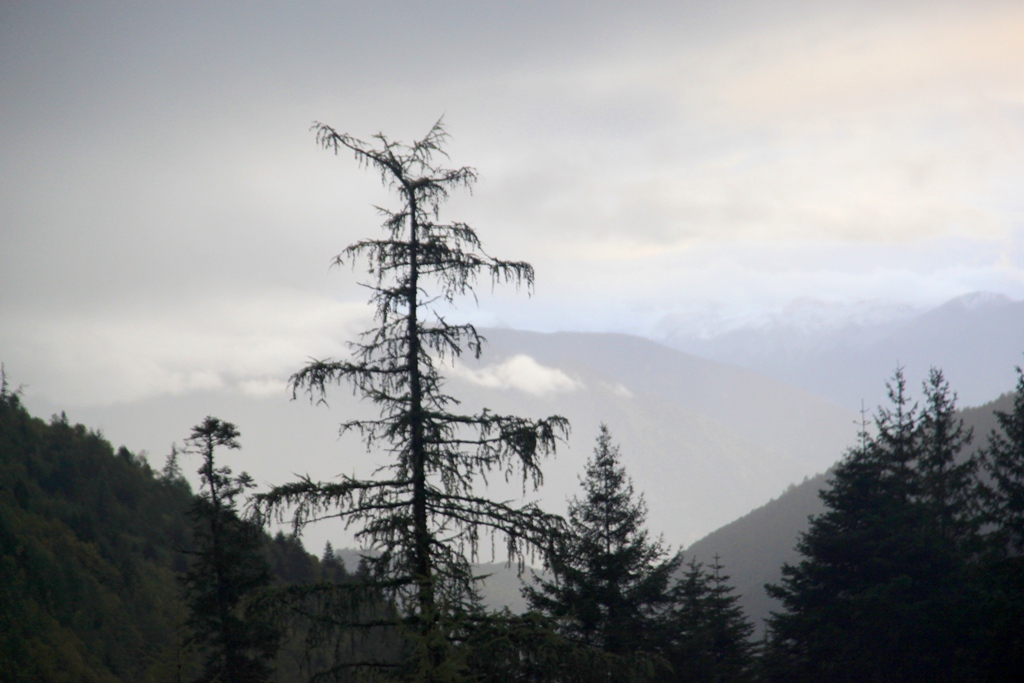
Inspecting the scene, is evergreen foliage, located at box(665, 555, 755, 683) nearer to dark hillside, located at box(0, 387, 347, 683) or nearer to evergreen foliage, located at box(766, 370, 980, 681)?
evergreen foliage, located at box(766, 370, 980, 681)

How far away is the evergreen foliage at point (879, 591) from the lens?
73.8ft

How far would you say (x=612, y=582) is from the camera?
75.0ft

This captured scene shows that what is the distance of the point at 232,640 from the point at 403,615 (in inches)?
502

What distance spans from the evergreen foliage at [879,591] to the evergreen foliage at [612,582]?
5.08 m

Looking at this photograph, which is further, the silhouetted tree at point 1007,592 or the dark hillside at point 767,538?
the dark hillside at point 767,538

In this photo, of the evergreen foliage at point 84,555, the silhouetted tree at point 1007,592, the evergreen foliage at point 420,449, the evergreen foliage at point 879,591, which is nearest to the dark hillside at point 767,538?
the evergreen foliage at point 84,555

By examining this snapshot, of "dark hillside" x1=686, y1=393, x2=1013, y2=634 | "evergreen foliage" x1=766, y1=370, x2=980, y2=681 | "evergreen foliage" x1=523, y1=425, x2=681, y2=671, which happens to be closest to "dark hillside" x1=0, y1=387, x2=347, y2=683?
"evergreen foliage" x1=523, y1=425, x2=681, y2=671

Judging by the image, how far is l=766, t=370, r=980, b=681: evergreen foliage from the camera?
22500 mm

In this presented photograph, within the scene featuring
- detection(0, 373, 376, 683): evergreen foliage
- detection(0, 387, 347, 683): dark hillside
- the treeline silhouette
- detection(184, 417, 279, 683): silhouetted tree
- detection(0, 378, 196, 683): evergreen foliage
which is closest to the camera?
the treeline silhouette

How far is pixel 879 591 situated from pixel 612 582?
8.19m

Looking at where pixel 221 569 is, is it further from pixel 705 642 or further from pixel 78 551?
pixel 78 551

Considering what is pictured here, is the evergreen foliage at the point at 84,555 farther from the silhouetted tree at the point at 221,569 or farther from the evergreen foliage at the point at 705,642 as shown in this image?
the evergreen foliage at the point at 705,642

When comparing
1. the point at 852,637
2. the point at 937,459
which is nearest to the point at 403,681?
the point at 852,637

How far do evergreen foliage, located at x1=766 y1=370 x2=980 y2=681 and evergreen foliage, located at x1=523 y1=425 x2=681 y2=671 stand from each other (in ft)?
16.7
